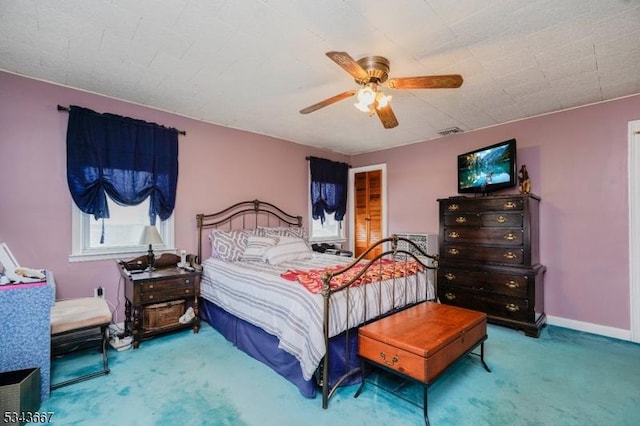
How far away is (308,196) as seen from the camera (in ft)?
17.4

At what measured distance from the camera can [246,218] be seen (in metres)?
→ 4.48

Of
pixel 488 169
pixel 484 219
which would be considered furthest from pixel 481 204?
pixel 488 169

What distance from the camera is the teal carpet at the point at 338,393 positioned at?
6.44 feet

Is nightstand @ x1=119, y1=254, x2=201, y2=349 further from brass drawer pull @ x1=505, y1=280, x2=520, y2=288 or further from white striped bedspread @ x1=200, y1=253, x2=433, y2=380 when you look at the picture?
brass drawer pull @ x1=505, y1=280, x2=520, y2=288

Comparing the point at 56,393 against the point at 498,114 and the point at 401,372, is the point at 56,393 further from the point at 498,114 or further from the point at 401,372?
the point at 498,114

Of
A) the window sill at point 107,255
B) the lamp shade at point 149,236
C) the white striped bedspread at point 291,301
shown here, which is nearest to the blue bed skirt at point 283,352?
the white striped bedspread at point 291,301

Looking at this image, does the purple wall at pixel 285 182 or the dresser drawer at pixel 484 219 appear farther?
the dresser drawer at pixel 484 219

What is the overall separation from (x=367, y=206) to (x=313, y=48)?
370 cm

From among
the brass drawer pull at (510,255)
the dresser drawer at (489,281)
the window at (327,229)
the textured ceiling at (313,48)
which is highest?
the textured ceiling at (313,48)

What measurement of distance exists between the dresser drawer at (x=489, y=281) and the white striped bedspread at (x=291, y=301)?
2.93ft

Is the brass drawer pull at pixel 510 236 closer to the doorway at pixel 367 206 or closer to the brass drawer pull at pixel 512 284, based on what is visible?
the brass drawer pull at pixel 512 284

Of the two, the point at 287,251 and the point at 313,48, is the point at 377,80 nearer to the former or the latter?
the point at 313,48

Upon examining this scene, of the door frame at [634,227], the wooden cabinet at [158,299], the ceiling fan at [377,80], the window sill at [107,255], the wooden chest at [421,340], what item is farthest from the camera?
the door frame at [634,227]

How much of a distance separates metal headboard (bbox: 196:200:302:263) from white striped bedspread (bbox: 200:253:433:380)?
79 cm
